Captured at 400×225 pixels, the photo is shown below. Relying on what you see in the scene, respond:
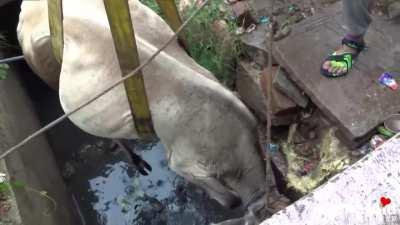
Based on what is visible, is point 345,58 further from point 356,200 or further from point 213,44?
point 356,200

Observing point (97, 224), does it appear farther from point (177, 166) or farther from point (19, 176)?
point (177, 166)

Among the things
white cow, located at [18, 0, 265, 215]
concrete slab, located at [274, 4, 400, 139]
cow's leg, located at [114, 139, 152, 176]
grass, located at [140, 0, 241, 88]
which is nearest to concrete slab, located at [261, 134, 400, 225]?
white cow, located at [18, 0, 265, 215]

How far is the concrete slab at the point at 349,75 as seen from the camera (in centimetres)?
326

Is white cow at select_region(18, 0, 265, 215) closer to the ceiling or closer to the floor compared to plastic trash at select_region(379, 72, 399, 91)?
closer to the ceiling

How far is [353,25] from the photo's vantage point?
11.0 ft

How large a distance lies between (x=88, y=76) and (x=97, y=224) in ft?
5.25

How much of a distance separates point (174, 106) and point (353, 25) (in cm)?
131

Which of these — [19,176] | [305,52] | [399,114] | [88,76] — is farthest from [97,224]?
[399,114]

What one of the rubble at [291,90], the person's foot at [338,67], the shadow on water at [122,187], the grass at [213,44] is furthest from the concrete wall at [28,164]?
the person's foot at [338,67]

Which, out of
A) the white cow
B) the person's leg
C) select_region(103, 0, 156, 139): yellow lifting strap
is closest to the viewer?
select_region(103, 0, 156, 139): yellow lifting strap

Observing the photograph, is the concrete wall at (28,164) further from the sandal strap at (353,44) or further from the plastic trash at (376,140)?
the sandal strap at (353,44)

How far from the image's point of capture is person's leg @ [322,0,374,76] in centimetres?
325

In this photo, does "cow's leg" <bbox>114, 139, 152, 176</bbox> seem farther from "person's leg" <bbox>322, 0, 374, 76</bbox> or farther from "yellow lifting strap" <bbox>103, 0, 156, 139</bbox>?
"person's leg" <bbox>322, 0, 374, 76</bbox>

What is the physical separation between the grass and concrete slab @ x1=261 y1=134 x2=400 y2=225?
6.50 ft
